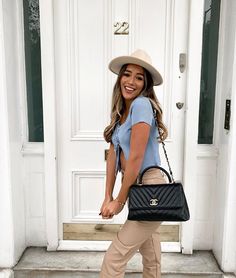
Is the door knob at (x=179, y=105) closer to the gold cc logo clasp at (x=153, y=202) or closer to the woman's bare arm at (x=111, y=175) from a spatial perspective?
the woman's bare arm at (x=111, y=175)

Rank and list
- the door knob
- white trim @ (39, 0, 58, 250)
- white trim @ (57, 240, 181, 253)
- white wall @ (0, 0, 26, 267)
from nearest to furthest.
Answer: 1. white wall @ (0, 0, 26, 267)
2. white trim @ (39, 0, 58, 250)
3. the door knob
4. white trim @ (57, 240, 181, 253)

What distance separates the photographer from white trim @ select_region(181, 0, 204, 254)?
2.57m

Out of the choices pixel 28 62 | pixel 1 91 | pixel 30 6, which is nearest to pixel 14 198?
pixel 1 91

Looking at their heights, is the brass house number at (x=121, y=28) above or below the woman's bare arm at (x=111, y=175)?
above

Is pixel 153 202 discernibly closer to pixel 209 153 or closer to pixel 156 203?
pixel 156 203

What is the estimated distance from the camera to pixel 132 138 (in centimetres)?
175

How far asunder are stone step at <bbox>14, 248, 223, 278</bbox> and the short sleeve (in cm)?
137

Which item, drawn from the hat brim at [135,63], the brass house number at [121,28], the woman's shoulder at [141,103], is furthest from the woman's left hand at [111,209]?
the brass house number at [121,28]

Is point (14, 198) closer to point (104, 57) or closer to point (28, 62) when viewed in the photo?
point (28, 62)

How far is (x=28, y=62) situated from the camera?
275 cm

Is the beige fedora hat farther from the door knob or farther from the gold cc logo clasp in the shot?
the door knob

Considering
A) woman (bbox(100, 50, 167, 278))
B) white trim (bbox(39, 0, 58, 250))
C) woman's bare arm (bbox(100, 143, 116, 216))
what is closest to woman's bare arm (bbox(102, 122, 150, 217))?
woman (bbox(100, 50, 167, 278))

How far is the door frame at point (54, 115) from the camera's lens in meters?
2.58

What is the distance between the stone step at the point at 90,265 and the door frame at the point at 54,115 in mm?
109
